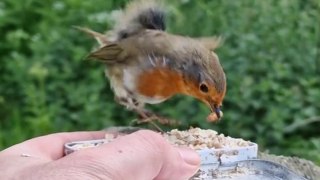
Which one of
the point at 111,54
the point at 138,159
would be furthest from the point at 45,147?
the point at 111,54

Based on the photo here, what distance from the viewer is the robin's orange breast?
337 centimetres

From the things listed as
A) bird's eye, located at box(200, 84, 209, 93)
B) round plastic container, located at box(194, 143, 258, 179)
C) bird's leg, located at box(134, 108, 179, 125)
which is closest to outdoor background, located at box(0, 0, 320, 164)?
bird's leg, located at box(134, 108, 179, 125)

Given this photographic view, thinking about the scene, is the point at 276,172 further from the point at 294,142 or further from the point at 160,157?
the point at 294,142

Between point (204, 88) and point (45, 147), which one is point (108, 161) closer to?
point (45, 147)

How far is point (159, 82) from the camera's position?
3.39 m

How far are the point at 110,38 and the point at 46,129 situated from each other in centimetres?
177

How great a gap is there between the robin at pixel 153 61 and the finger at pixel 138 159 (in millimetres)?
733

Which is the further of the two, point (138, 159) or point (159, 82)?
point (159, 82)

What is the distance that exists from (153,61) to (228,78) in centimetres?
206

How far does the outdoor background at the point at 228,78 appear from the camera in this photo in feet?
17.8

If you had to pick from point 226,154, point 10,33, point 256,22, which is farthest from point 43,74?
point 226,154

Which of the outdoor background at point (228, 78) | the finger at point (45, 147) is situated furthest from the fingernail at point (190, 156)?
the outdoor background at point (228, 78)

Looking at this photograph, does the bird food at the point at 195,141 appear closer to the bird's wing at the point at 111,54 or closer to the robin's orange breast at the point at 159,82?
the robin's orange breast at the point at 159,82

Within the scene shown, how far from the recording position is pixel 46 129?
542cm
